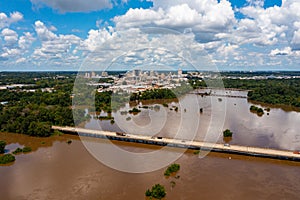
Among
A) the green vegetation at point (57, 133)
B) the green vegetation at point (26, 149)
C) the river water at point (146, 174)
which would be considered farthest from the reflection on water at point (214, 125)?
the green vegetation at point (26, 149)

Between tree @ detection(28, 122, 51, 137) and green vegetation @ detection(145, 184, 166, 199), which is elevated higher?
tree @ detection(28, 122, 51, 137)

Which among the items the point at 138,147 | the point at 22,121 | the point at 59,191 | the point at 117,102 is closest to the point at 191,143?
the point at 138,147

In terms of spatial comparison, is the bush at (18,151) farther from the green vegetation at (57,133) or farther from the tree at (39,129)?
the green vegetation at (57,133)

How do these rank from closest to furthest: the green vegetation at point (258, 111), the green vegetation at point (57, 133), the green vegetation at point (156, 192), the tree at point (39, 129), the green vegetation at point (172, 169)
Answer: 1. the green vegetation at point (156, 192)
2. the green vegetation at point (172, 169)
3. the tree at point (39, 129)
4. the green vegetation at point (57, 133)
5. the green vegetation at point (258, 111)

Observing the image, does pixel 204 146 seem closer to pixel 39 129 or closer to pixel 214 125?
pixel 214 125

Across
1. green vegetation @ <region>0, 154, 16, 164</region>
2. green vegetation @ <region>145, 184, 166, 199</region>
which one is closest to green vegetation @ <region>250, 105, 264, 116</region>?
green vegetation @ <region>145, 184, 166, 199</region>

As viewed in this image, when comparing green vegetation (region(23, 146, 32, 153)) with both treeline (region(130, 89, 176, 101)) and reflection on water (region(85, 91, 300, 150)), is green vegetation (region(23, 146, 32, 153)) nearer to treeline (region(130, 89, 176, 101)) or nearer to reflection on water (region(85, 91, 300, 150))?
reflection on water (region(85, 91, 300, 150))

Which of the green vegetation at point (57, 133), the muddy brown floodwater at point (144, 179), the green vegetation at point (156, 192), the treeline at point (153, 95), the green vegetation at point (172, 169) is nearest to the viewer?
the green vegetation at point (156, 192)
